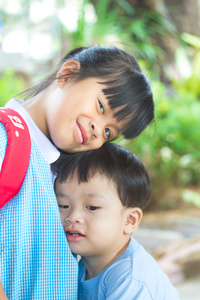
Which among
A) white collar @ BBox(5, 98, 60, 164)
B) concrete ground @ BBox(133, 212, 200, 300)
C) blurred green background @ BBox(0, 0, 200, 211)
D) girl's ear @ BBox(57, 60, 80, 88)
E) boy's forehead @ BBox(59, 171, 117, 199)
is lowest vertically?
concrete ground @ BBox(133, 212, 200, 300)

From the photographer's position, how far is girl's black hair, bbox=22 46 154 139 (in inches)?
62.5

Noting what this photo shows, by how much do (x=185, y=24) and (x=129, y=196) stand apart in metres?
5.90

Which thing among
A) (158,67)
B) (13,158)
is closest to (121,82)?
(13,158)

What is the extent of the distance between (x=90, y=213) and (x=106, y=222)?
0.22ft

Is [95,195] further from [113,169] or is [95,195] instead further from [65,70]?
[65,70]

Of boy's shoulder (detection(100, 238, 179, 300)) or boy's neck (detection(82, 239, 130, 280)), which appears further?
boy's neck (detection(82, 239, 130, 280))

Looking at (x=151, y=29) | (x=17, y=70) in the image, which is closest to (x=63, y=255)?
(x=17, y=70)

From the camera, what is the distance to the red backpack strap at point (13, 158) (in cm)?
122

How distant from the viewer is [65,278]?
1.40 m

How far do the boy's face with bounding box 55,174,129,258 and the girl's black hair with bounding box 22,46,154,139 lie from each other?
0.89 feet

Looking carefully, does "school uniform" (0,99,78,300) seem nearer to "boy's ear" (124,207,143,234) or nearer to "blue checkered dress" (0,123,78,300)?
"blue checkered dress" (0,123,78,300)

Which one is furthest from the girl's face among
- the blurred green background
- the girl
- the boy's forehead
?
the blurred green background

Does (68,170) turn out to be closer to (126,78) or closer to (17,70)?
(126,78)

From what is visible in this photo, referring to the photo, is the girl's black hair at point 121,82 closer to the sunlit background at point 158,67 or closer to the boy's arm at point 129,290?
the boy's arm at point 129,290
